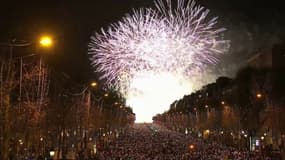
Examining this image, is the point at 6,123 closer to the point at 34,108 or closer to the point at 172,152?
the point at 34,108

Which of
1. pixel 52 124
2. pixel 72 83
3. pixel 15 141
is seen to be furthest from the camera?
pixel 72 83

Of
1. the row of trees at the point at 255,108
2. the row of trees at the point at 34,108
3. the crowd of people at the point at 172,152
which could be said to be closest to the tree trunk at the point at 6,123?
the row of trees at the point at 34,108

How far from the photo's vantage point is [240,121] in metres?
91.4

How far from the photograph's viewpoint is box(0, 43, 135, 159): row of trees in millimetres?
25250

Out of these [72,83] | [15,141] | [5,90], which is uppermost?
[72,83]

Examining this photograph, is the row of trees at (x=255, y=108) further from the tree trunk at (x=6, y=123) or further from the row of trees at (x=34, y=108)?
the tree trunk at (x=6, y=123)

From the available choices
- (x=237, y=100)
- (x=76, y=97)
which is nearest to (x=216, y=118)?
(x=237, y=100)

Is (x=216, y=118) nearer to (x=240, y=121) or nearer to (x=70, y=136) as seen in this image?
(x=240, y=121)

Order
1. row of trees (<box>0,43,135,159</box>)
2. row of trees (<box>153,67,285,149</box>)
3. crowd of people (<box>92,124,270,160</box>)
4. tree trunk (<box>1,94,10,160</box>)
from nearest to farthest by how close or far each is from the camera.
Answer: tree trunk (<box>1,94,10,160</box>) → row of trees (<box>0,43,135,159</box>) → crowd of people (<box>92,124,270,160</box>) → row of trees (<box>153,67,285,149</box>)

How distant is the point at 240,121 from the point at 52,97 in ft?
137

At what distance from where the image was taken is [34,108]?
37156 mm

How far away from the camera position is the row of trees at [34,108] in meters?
25.2

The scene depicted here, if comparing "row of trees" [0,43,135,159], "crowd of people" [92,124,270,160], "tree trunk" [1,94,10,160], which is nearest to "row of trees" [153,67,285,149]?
"crowd of people" [92,124,270,160]

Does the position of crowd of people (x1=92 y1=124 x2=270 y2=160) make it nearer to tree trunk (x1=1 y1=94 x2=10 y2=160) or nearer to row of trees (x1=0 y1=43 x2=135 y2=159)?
row of trees (x1=0 y1=43 x2=135 y2=159)
